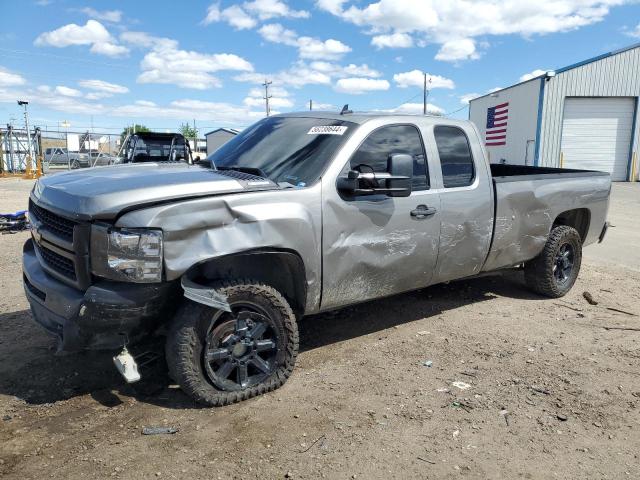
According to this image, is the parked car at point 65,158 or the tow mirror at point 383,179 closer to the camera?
the tow mirror at point 383,179

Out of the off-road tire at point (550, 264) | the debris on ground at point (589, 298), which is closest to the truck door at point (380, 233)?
the off-road tire at point (550, 264)

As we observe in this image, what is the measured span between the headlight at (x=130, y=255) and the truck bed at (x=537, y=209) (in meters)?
3.23

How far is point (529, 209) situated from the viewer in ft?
17.5

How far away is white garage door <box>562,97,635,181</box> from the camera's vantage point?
2577 centimetres

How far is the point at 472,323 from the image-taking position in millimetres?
5160

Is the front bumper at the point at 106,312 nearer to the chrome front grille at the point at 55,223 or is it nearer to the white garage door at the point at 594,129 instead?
the chrome front grille at the point at 55,223

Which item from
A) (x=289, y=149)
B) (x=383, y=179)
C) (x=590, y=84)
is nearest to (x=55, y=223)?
(x=289, y=149)

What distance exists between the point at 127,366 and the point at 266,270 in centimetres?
109

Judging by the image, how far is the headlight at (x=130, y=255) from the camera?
9.78 ft

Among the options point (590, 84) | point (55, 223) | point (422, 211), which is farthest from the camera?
point (590, 84)

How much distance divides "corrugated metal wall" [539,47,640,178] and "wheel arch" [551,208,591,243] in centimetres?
2104

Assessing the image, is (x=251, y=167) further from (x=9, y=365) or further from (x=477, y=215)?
(x=9, y=365)

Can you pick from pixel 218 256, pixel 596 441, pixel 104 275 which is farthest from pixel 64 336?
pixel 596 441

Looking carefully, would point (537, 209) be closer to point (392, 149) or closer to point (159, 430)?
point (392, 149)
